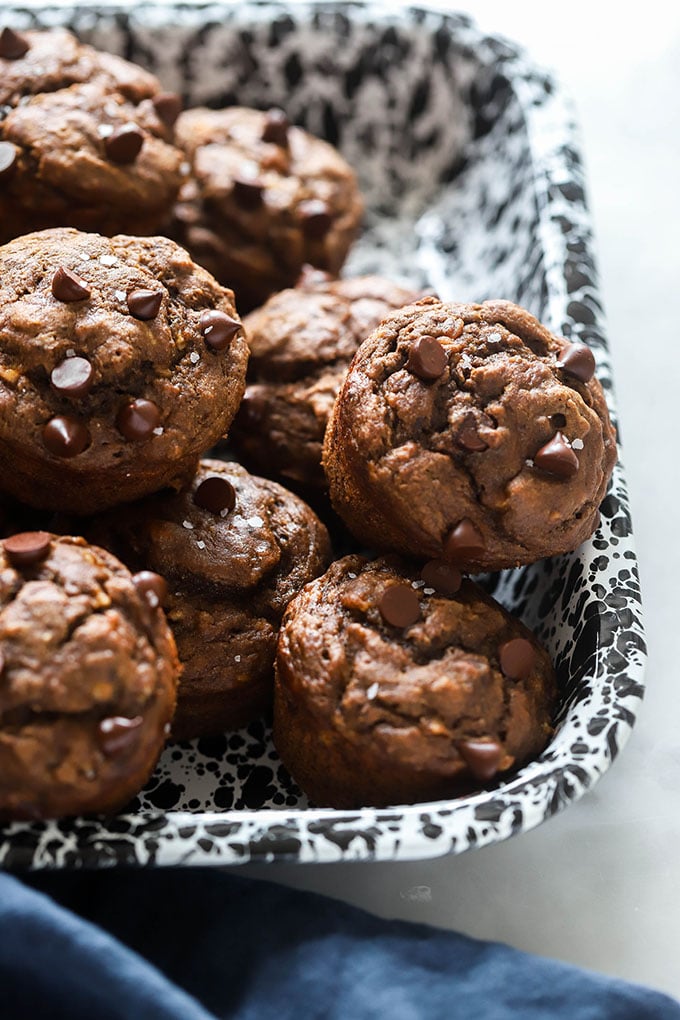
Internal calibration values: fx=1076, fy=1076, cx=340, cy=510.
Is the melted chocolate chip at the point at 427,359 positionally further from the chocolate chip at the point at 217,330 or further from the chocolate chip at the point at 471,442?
the chocolate chip at the point at 217,330

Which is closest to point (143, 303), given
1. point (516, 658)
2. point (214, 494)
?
point (214, 494)

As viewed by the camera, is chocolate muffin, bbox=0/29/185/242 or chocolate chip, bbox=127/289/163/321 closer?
chocolate chip, bbox=127/289/163/321

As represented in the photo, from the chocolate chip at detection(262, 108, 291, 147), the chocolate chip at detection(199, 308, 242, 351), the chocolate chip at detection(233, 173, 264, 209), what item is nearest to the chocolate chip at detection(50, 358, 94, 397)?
the chocolate chip at detection(199, 308, 242, 351)

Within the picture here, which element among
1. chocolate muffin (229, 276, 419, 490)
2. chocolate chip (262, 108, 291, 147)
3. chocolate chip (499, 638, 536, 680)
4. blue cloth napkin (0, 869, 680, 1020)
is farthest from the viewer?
chocolate chip (262, 108, 291, 147)

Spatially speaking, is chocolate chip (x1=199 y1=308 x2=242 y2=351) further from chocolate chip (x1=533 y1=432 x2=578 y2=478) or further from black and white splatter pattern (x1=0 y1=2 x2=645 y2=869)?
black and white splatter pattern (x1=0 y1=2 x2=645 y2=869)

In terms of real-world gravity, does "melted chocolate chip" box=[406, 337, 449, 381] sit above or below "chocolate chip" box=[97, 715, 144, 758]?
above

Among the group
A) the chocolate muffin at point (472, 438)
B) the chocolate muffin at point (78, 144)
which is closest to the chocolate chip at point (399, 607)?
the chocolate muffin at point (472, 438)
